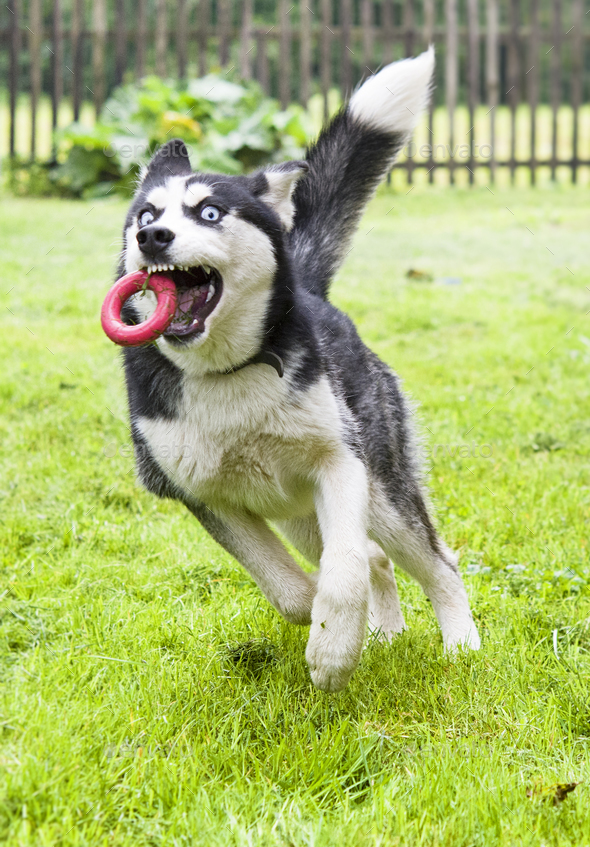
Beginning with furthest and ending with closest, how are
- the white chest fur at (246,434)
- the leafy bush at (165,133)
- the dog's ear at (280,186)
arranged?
the leafy bush at (165,133) < the dog's ear at (280,186) < the white chest fur at (246,434)

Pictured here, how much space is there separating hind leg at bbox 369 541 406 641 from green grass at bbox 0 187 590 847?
112mm

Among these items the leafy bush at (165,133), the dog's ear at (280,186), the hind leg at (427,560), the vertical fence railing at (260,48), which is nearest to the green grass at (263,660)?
the hind leg at (427,560)

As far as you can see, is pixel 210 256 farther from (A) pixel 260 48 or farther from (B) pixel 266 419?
(A) pixel 260 48

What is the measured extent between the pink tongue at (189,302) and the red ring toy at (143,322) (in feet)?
0.10

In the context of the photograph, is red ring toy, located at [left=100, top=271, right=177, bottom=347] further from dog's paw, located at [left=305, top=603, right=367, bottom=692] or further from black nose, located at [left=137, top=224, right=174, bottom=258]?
dog's paw, located at [left=305, top=603, right=367, bottom=692]

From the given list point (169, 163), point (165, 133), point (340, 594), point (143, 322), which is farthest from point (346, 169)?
point (165, 133)

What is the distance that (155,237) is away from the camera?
2.21 meters

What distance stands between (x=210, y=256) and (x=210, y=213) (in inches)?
8.0

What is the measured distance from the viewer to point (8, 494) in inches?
141

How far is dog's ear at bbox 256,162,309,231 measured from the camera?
102 inches

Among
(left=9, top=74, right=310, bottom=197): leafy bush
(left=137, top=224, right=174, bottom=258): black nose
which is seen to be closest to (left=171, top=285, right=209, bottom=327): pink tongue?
(left=137, top=224, right=174, bottom=258): black nose

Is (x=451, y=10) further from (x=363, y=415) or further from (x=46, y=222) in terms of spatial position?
(x=363, y=415)

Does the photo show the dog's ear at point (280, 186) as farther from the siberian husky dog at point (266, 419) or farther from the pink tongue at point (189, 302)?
the pink tongue at point (189, 302)

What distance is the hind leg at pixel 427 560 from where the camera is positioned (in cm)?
268
